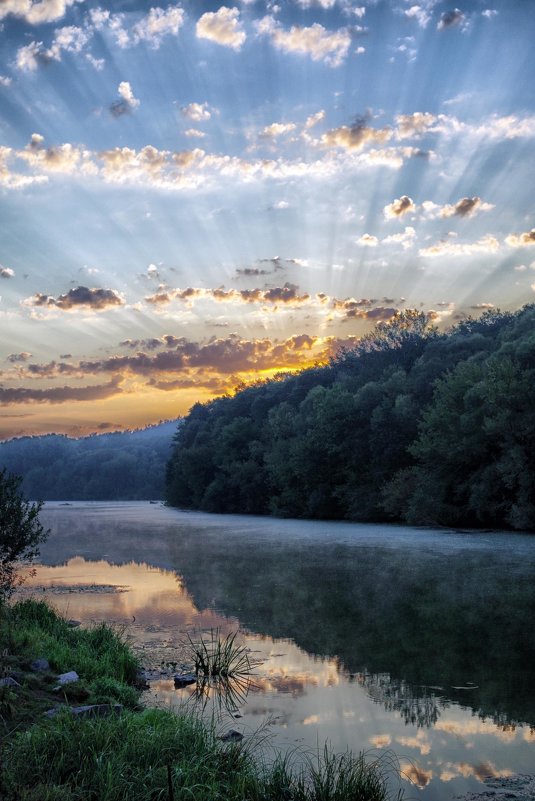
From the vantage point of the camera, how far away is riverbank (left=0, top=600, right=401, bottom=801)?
22.0ft

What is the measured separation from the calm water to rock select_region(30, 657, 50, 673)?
182 centimetres

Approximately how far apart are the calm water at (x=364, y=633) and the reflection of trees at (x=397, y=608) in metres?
0.06

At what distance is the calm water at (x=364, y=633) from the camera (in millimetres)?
10445

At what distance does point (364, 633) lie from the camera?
18.0m

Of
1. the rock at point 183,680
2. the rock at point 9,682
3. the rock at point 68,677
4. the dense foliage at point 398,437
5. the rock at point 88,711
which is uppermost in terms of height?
the dense foliage at point 398,437

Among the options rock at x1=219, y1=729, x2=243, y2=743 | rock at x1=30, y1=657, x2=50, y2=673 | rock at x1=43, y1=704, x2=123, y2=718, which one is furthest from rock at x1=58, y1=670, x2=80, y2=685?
rock at x1=219, y1=729, x2=243, y2=743

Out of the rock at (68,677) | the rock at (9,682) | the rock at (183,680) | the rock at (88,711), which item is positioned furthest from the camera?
the rock at (183,680)

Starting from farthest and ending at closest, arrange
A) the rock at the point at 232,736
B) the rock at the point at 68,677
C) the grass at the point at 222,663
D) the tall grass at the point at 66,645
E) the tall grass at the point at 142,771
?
the grass at the point at 222,663
the tall grass at the point at 66,645
the rock at the point at 68,677
the rock at the point at 232,736
the tall grass at the point at 142,771

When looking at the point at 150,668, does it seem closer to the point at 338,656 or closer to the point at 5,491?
the point at 338,656

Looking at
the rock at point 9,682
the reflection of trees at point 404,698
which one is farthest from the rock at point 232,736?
the rock at point 9,682

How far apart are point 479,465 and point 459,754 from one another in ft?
165

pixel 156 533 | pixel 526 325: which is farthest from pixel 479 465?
pixel 156 533

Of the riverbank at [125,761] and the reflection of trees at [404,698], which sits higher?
the riverbank at [125,761]

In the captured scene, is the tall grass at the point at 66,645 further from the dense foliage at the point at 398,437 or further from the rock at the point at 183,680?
the dense foliage at the point at 398,437
